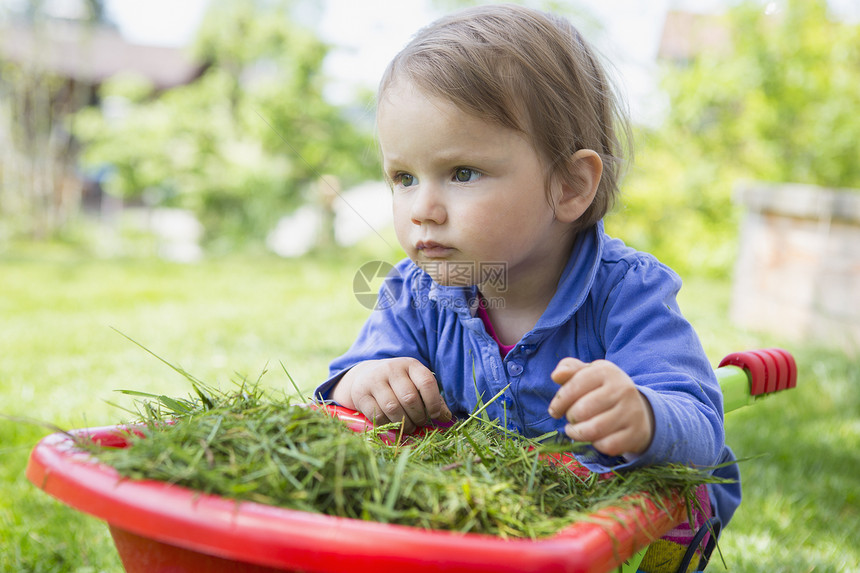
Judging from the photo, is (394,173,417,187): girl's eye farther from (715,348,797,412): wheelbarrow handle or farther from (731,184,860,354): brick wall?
(731,184,860,354): brick wall

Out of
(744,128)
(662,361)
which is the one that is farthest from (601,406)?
(744,128)

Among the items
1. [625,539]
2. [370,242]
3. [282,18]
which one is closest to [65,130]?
[282,18]

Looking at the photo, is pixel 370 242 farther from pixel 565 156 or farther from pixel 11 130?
pixel 565 156

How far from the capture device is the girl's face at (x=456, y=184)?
1308 mm

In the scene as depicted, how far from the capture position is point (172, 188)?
9.45 meters

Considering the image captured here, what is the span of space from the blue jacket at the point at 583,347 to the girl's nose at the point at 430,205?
26 centimetres

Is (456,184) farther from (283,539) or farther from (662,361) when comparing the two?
(283,539)

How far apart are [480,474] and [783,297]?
4.08 m

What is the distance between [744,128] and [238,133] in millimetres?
5795

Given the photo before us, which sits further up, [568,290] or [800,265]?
[568,290]

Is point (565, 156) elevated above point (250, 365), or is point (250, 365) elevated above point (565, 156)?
point (565, 156)

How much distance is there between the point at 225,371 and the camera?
312cm

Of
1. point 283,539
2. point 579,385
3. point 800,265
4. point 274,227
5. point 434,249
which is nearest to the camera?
point 283,539

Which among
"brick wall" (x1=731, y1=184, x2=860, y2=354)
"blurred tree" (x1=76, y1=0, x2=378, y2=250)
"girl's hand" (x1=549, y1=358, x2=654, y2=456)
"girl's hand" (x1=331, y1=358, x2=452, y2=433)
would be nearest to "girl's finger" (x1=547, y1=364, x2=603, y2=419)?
"girl's hand" (x1=549, y1=358, x2=654, y2=456)
